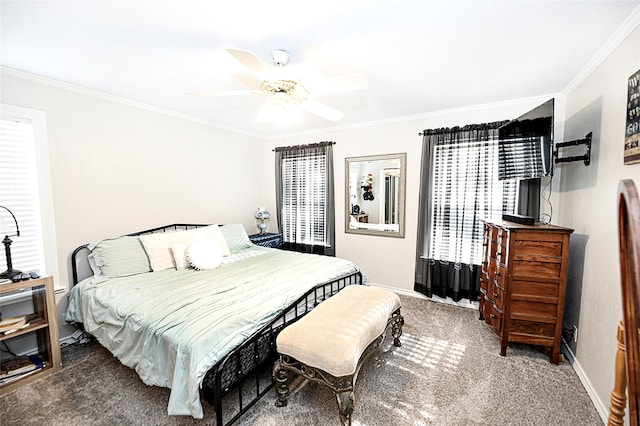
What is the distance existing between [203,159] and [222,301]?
8.60ft

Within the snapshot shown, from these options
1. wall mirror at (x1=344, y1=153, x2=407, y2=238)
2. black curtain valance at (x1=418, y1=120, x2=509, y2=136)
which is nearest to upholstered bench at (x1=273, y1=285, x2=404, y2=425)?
wall mirror at (x1=344, y1=153, x2=407, y2=238)

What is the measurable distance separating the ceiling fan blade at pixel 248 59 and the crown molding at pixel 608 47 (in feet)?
7.42

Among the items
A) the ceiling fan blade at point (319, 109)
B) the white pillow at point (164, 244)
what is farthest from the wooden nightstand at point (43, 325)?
the ceiling fan blade at point (319, 109)

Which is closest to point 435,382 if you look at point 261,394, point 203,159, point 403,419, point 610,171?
point 403,419

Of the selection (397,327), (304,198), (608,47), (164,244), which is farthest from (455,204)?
(164,244)

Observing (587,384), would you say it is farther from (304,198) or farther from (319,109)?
(304,198)

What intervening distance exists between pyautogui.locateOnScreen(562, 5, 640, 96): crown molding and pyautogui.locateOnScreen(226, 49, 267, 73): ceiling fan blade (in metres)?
2.26

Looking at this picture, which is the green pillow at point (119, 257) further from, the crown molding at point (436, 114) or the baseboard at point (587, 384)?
the baseboard at point (587, 384)

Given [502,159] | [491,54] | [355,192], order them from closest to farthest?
1. [491,54]
2. [502,159]
3. [355,192]

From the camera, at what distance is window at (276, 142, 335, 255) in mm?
4430

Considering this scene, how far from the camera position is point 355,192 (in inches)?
169

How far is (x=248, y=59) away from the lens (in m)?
1.64

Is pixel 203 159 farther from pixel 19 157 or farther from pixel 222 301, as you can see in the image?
pixel 222 301

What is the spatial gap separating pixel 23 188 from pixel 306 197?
3286 mm
